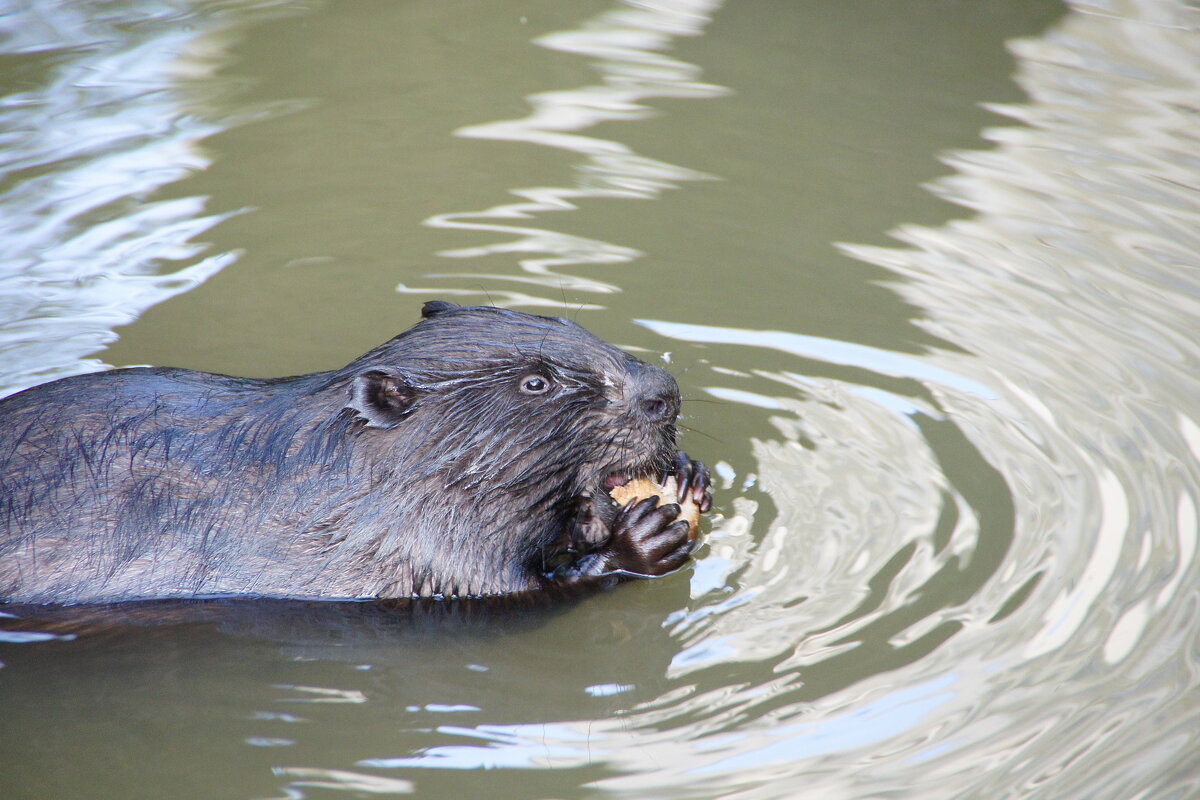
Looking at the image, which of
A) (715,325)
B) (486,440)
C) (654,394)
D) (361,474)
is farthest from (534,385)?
(715,325)

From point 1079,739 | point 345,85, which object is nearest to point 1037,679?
point 1079,739

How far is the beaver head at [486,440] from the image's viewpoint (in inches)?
163

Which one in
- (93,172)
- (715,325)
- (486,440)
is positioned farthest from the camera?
(93,172)

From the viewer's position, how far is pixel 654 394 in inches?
169

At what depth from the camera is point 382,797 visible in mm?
3361

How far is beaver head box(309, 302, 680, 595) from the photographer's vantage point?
4137 millimetres

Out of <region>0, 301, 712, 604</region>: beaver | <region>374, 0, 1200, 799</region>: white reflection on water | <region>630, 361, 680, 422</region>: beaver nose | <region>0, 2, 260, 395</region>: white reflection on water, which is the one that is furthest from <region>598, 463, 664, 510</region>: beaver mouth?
<region>0, 2, 260, 395</region>: white reflection on water

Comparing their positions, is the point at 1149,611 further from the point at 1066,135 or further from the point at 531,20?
the point at 531,20

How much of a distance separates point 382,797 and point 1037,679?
192cm

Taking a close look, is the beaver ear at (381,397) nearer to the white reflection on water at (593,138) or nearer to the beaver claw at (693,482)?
the beaver claw at (693,482)

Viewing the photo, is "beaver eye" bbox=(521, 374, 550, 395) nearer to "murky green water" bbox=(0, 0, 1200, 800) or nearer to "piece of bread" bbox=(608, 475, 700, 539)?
"piece of bread" bbox=(608, 475, 700, 539)

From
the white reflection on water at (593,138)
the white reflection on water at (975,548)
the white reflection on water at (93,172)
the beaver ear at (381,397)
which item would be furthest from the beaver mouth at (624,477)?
the white reflection on water at (93,172)

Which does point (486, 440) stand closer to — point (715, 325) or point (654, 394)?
point (654, 394)

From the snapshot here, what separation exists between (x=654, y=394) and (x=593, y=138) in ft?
11.2
